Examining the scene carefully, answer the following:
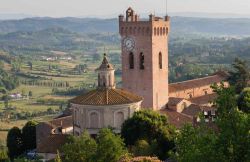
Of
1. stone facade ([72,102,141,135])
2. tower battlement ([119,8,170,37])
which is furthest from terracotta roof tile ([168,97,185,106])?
stone facade ([72,102,141,135])

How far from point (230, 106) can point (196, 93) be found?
54052 millimetres

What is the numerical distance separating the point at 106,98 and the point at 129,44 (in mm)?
12629

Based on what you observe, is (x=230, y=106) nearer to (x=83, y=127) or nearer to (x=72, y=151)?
(x=72, y=151)

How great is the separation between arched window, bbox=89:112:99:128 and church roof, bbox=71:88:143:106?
40.0 inches

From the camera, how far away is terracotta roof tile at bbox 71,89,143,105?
163 ft

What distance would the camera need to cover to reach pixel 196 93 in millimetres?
74188

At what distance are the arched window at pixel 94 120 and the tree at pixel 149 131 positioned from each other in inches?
165

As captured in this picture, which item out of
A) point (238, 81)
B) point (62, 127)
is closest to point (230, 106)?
point (62, 127)

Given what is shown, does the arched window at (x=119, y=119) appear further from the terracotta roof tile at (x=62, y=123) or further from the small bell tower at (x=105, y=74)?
the terracotta roof tile at (x=62, y=123)

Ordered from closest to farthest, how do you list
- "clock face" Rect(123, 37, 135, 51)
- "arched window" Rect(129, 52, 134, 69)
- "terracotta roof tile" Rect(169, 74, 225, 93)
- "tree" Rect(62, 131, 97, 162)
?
1. "tree" Rect(62, 131, 97, 162)
2. "clock face" Rect(123, 37, 135, 51)
3. "arched window" Rect(129, 52, 134, 69)
4. "terracotta roof tile" Rect(169, 74, 225, 93)

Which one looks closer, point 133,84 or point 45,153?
point 45,153

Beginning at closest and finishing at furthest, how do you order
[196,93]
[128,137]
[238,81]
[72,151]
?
1. [72,151]
2. [128,137]
3. [238,81]
4. [196,93]

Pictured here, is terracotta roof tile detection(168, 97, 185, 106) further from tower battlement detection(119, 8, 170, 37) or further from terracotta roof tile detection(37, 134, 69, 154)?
terracotta roof tile detection(37, 134, 69, 154)

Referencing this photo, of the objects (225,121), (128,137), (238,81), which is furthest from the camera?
(238,81)
